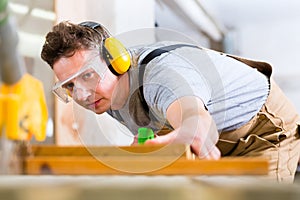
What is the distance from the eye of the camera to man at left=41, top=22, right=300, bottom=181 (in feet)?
2.85

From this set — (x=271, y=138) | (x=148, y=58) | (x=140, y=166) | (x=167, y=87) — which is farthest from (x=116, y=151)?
(x=271, y=138)

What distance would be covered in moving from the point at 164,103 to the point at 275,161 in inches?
15.9

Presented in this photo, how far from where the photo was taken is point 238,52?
11.0 ft

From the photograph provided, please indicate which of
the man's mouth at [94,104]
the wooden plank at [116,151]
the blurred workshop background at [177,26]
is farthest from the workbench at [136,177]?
the blurred workshop background at [177,26]

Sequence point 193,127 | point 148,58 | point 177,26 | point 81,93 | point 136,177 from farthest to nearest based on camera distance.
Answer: point 177,26 → point 81,93 → point 148,58 → point 193,127 → point 136,177

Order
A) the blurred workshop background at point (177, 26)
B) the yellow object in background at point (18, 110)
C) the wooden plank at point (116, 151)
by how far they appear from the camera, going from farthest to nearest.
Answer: the blurred workshop background at point (177, 26), the yellow object in background at point (18, 110), the wooden plank at point (116, 151)

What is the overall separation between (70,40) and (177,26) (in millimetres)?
2188

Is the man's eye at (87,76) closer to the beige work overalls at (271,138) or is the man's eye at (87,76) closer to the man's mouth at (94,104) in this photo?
the man's mouth at (94,104)

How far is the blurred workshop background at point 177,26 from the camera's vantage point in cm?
145

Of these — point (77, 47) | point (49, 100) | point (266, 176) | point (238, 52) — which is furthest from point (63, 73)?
point (238, 52)

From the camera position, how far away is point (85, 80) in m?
0.99

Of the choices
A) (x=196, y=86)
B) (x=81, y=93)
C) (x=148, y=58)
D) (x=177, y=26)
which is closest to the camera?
(x=196, y=86)

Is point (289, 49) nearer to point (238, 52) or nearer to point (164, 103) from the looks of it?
point (238, 52)

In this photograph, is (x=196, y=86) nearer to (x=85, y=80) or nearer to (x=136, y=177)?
(x=85, y=80)
